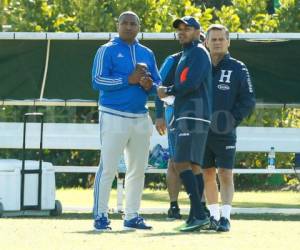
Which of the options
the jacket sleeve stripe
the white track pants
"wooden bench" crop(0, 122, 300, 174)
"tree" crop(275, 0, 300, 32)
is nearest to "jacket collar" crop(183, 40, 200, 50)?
the jacket sleeve stripe

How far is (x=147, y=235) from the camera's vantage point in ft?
28.5

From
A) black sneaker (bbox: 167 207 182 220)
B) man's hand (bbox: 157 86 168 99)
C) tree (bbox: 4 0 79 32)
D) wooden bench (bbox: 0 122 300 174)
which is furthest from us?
tree (bbox: 4 0 79 32)

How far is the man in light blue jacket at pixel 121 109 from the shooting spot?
9.19 meters

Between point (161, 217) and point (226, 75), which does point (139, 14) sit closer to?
point (161, 217)

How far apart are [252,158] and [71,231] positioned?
9454 millimetres

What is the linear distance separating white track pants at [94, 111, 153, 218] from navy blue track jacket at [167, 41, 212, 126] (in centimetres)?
38

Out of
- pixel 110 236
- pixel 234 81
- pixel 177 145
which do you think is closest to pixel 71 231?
pixel 110 236

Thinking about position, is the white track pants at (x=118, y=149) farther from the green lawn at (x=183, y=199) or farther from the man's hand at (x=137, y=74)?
the green lawn at (x=183, y=199)

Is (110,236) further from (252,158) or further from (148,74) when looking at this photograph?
(252,158)

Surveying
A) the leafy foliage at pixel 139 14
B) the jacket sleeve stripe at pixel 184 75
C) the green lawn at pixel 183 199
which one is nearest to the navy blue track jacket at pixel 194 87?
the jacket sleeve stripe at pixel 184 75

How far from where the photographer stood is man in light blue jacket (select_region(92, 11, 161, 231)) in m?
9.19

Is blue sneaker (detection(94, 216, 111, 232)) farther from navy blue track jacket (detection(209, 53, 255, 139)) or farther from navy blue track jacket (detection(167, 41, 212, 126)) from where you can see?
navy blue track jacket (detection(209, 53, 255, 139))

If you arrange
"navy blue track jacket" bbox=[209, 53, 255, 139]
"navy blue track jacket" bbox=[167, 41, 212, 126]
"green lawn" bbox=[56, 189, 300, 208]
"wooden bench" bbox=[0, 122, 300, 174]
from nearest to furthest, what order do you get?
"navy blue track jacket" bbox=[167, 41, 212, 126], "navy blue track jacket" bbox=[209, 53, 255, 139], "wooden bench" bbox=[0, 122, 300, 174], "green lawn" bbox=[56, 189, 300, 208]

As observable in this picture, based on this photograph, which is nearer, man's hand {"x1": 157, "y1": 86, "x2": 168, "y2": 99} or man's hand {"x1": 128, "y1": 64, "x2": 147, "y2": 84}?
man's hand {"x1": 128, "y1": 64, "x2": 147, "y2": 84}
